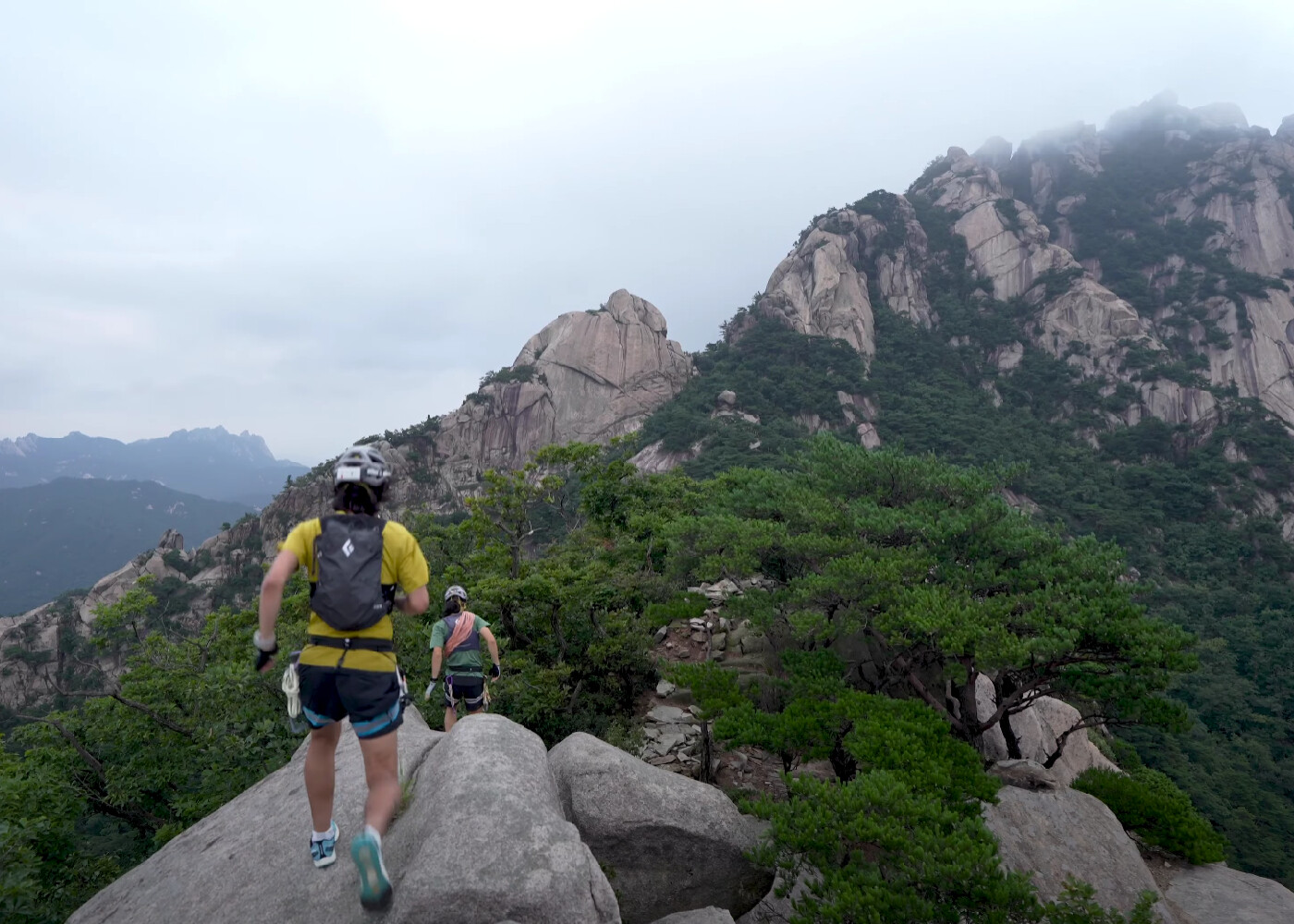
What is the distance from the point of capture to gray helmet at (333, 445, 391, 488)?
328 cm

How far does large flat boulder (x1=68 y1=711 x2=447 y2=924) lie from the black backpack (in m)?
1.89

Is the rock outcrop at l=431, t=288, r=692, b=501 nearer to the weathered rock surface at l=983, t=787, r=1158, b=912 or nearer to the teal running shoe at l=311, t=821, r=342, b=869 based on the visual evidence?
the weathered rock surface at l=983, t=787, r=1158, b=912

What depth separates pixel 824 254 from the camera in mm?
74312

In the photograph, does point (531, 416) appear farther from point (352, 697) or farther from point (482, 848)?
point (352, 697)

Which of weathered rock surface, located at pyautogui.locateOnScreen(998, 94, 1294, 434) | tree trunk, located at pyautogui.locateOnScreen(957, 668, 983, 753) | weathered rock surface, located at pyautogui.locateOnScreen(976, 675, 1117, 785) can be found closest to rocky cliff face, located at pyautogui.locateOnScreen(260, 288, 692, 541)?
weathered rock surface, located at pyautogui.locateOnScreen(976, 675, 1117, 785)

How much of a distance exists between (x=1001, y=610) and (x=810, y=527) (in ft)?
9.96

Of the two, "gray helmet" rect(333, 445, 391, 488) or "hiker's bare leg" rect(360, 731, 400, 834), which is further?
"hiker's bare leg" rect(360, 731, 400, 834)

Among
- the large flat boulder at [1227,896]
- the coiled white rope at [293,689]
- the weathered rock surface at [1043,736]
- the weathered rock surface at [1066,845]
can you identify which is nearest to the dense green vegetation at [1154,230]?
the weathered rock surface at [1043,736]

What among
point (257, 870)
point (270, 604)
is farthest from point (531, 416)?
point (270, 604)

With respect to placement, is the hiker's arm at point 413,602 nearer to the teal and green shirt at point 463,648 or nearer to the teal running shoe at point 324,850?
the teal running shoe at point 324,850

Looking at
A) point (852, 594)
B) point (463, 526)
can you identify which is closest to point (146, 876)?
point (852, 594)

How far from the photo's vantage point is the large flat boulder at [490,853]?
3.56 metres

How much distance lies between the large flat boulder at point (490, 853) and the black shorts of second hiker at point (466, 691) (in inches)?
85.0

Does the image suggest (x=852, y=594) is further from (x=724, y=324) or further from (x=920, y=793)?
(x=724, y=324)
